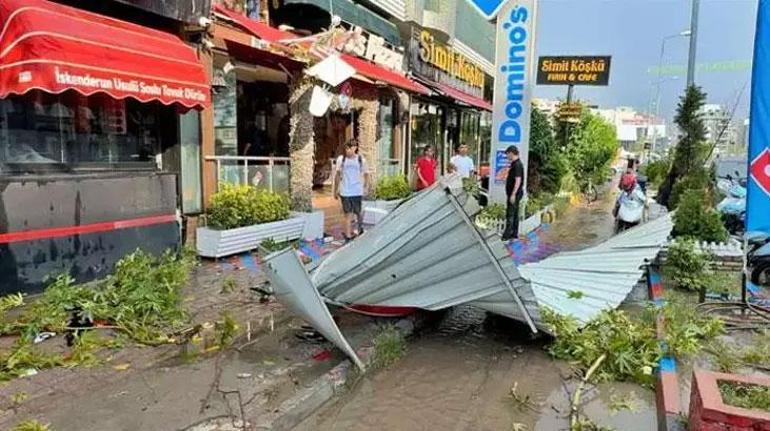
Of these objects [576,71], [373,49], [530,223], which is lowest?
[530,223]

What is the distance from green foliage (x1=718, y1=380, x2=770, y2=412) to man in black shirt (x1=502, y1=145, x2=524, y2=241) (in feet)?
25.5

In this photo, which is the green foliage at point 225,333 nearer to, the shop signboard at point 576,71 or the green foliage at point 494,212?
the green foliage at point 494,212

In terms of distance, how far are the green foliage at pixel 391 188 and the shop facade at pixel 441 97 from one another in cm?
391

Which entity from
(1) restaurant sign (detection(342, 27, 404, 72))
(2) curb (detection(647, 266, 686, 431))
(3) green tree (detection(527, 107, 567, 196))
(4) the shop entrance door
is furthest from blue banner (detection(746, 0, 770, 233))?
(4) the shop entrance door

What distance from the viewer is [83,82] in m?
5.70

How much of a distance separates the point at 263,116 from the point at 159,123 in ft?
23.9

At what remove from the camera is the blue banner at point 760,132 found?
5570 millimetres

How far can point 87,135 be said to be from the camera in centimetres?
707

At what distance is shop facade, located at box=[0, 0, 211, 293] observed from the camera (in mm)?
5508

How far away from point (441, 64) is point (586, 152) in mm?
7179

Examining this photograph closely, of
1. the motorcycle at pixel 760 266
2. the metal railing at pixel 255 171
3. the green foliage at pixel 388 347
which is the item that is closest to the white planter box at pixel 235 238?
the metal railing at pixel 255 171

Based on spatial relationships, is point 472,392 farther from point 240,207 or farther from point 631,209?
point 631,209

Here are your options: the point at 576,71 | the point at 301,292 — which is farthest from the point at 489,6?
the point at 576,71

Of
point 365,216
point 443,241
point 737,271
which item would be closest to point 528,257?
point 737,271
